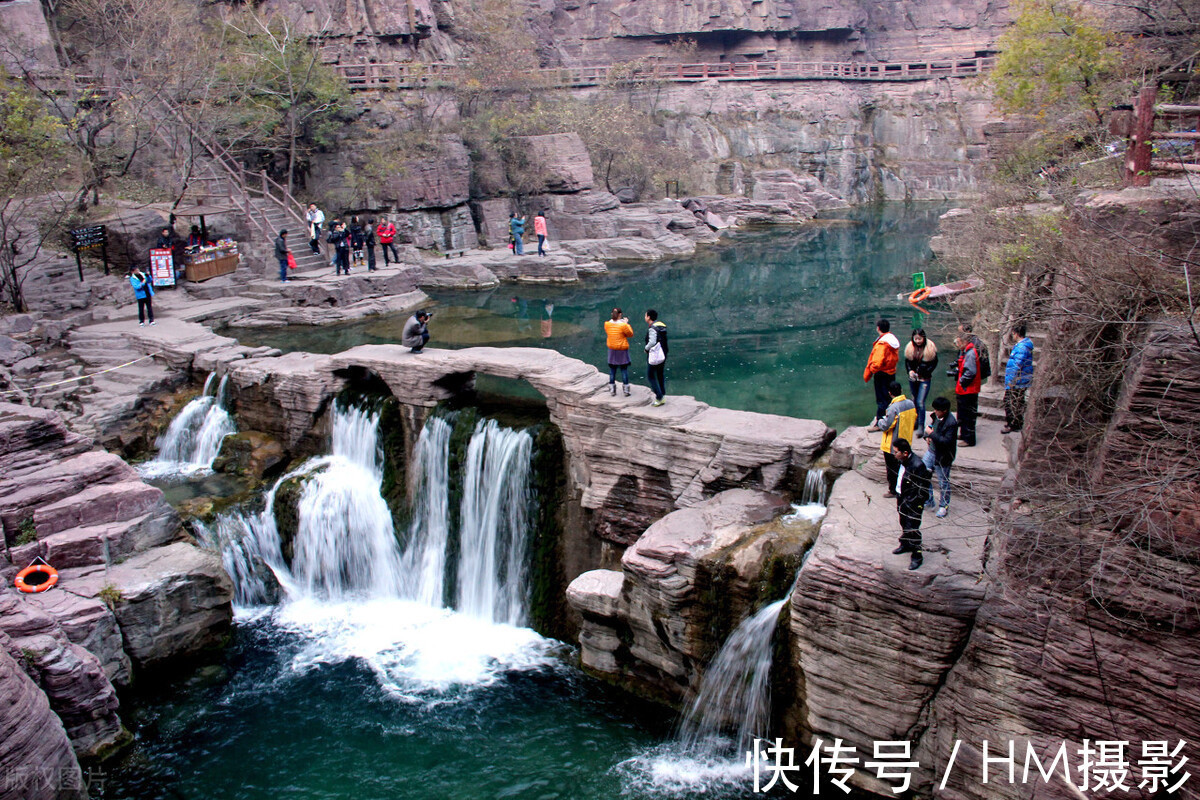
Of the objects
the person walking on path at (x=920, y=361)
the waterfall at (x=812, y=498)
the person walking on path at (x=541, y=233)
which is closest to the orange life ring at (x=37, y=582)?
the waterfall at (x=812, y=498)

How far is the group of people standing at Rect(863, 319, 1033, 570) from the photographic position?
8.30 meters

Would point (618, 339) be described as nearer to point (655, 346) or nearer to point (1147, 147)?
point (655, 346)

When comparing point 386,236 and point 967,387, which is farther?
point 386,236

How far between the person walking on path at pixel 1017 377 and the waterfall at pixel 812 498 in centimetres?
228

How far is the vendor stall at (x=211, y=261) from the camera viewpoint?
24.2 m

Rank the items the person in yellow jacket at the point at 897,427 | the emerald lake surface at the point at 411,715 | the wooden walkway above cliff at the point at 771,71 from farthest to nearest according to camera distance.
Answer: the wooden walkway above cliff at the point at 771,71 < the emerald lake surface at the point at 411,715 < the person in yellow jacket at the point at 897,427

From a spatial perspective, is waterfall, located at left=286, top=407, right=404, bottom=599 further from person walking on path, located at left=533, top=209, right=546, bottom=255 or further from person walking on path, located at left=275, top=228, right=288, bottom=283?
person walking on path, located at left=533, top=209, right=546, bottom=255

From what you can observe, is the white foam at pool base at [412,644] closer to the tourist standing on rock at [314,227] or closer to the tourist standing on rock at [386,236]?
the tourist standing on rock at [314,227]

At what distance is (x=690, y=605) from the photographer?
10.2m

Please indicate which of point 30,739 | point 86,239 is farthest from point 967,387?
point 86,239

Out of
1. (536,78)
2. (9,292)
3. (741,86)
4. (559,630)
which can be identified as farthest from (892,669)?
(741,86)

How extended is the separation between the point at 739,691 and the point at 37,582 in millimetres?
9047

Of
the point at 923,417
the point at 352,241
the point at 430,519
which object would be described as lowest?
the point at 430,519

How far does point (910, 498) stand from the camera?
27.1 ft
